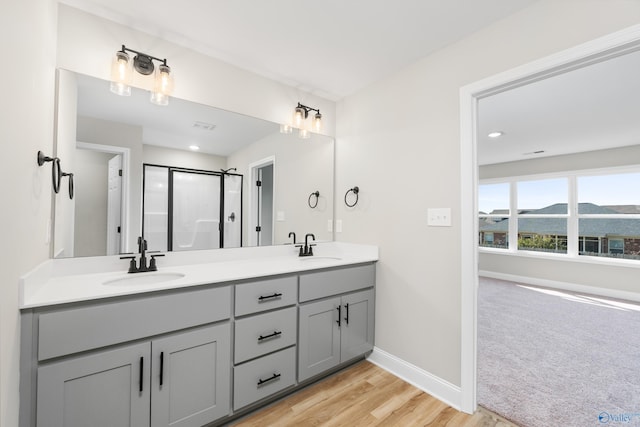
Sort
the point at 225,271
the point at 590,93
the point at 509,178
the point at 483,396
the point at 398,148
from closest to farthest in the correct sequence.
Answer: the point at 225,271, the point at 483,396, the point at 398,148, the point at 590,93, the point at 509,178

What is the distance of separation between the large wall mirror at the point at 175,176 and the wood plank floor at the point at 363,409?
3.81 feet

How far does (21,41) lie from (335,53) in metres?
1.66

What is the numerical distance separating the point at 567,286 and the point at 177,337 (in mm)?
6186

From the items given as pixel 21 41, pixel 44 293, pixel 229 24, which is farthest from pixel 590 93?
pixel 44 293

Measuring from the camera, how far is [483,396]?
1852mm

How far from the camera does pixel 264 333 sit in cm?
166

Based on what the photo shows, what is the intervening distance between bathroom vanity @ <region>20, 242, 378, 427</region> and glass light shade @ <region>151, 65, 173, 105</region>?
1.05m

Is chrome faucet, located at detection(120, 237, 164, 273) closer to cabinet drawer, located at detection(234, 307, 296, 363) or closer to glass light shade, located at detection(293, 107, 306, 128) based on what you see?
cabinet drawer, located at detection(234, 307, 296, 363)

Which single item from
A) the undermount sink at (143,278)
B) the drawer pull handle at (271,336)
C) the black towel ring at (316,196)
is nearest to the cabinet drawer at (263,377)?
the drawer pull handle at (271,336)

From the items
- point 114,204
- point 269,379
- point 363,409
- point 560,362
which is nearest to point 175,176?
point 114,204

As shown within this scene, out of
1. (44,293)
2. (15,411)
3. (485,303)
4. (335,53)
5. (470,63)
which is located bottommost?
(485,303)

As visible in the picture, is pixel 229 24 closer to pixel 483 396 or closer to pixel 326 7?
pixel 326 7

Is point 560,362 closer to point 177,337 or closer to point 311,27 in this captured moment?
point 177,337

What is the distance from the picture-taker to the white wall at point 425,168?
152 cm
